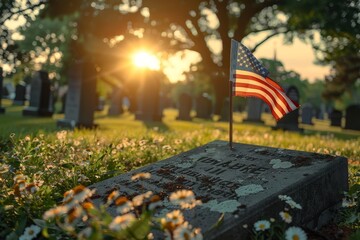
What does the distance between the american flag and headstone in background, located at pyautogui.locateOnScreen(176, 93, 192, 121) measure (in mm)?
18190

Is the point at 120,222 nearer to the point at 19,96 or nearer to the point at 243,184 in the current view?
the point at 243,184

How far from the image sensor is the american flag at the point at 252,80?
4.73 metres

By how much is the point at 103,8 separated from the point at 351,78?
27.9m

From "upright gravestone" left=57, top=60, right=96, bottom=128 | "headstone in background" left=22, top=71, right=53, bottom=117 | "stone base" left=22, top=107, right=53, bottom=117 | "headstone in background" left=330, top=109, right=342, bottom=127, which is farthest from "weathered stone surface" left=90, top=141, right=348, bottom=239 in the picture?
"headstone in background" left=330, top=109, right=342, bottom=127

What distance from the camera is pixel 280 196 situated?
3.15 metres

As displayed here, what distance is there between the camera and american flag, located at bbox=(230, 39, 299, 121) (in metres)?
4.73

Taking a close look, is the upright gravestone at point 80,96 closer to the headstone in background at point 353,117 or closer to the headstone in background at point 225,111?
the headstone in background at point 225,111

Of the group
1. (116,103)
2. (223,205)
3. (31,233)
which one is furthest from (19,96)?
(223,205)

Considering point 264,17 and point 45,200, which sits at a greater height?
point 264,17

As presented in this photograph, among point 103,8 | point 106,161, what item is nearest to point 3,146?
point 106,161

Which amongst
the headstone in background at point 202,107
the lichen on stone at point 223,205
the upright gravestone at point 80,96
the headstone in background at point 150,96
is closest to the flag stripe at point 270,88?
Result: the lichen on stone at point 223,205

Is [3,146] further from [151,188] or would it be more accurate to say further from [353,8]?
[353,8]

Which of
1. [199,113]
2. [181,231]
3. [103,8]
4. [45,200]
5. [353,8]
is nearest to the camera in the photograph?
[181,231]

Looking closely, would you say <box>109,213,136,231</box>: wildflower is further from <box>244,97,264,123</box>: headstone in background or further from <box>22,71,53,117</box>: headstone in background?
<box>244,97,264,123</box>: headstone in background
